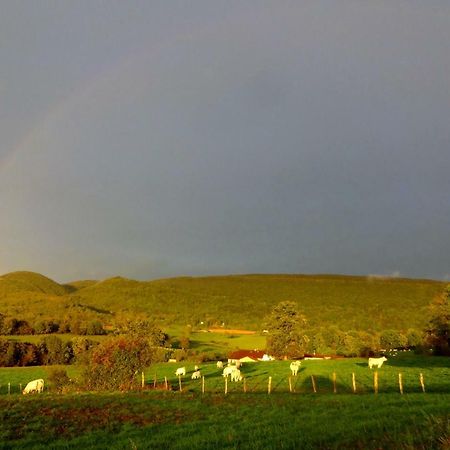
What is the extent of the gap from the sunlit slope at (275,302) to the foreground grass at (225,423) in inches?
4587

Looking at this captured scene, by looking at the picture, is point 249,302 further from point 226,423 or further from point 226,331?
point 226,423

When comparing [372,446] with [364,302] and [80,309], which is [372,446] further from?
[364,302]

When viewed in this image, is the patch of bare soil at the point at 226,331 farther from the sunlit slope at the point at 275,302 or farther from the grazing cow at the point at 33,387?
the grazing cow at the point at 33,387

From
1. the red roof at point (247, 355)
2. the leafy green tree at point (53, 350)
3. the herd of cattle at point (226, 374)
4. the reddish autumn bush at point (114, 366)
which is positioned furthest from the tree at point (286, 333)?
the reddish autumn bush at point (114, 366)

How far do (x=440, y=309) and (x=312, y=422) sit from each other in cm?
7342

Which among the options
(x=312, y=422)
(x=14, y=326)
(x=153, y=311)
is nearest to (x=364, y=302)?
(x=153, y=311)

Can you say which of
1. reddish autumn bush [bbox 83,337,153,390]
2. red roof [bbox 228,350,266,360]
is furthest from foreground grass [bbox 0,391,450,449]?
red roof [bbox 228,350,266,360]

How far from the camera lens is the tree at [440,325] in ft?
269

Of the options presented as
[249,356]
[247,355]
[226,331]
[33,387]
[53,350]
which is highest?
[226,331]

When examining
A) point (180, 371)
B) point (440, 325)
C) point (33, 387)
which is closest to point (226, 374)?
point (180, 371)

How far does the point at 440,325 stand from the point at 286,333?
94.6ft

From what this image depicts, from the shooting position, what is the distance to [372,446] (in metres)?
13.0

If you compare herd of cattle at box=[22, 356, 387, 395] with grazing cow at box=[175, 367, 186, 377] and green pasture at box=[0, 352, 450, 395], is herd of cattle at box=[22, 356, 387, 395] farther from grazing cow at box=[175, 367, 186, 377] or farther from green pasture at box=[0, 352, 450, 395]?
green pasture at box=[0, 352, 450, 395]

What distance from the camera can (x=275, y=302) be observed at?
17612 centimetres
